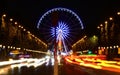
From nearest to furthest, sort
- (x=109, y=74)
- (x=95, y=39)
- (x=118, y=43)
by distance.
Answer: (x=109, y=74) → (x=118, y=43) → (x=95, y=39)

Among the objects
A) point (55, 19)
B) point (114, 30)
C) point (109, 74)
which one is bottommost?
point (109, 74)

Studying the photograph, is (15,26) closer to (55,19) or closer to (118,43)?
(118,43)

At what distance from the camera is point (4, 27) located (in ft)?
360

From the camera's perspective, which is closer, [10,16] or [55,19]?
[55,19]

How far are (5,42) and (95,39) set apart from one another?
77.6m

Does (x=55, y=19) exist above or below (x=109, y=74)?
above

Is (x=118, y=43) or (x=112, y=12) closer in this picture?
(x=118, y=43)

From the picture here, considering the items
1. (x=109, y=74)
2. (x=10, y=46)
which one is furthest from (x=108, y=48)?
(x=109, y=74)

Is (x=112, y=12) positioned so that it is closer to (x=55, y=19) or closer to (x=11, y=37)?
(x=11, y=37)

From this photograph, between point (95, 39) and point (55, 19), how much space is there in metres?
157

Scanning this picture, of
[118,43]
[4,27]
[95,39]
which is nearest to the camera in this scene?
[118,43]

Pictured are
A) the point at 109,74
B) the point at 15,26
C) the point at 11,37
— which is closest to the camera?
the point at 109,74

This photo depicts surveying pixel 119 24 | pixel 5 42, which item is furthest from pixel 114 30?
pixel 5 42

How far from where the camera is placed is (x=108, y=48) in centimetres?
11588
